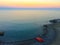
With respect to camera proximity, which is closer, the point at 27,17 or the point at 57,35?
the point at 57,35

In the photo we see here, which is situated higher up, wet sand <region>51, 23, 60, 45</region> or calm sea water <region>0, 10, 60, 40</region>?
calm sea water <region>0, 10, 60, 40</region>

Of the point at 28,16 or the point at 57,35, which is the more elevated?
the point at 28,16

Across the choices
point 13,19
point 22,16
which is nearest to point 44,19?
point 22,16

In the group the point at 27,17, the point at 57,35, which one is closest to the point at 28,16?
the point at 27,17

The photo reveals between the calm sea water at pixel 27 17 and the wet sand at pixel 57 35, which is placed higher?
the calm sea water at pixel 27 17

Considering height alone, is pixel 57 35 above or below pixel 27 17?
below

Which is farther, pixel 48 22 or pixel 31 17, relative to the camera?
pixel 31 17

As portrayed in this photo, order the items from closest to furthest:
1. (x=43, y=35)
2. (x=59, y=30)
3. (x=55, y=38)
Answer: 1. (x=43, y=35)
2. (x=55, y=38)
3. (x=59, y=30)

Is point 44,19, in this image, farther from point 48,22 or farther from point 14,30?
point 14,30

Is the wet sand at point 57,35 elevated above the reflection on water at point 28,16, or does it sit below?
below

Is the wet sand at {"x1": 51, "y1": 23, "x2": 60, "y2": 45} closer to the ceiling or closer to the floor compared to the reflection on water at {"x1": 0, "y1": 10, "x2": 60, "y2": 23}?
closer to the floor

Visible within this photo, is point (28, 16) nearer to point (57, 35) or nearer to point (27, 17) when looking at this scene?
point (27, 17)
